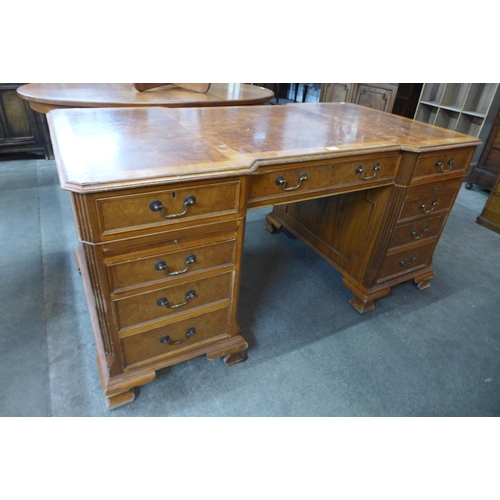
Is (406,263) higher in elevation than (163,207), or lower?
lower

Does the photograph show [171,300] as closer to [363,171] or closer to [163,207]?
[163,207]

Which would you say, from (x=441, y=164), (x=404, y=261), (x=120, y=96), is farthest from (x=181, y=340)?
(x=120, y=96)

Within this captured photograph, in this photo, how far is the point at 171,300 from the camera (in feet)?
4.15

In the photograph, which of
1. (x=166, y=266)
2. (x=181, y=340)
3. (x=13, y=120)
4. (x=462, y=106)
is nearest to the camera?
(x=166, y=266)

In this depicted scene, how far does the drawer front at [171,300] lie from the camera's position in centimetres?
120

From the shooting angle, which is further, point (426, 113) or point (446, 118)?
point (426, 113)

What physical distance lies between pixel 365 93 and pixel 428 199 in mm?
2678

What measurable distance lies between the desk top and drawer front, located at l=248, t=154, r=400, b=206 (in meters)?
0.05

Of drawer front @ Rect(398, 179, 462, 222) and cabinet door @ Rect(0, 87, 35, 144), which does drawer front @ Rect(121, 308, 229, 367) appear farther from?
cabinet door @ Rect(0, 87, 35, 144)

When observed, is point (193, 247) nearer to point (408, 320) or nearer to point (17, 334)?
point (17, 334)

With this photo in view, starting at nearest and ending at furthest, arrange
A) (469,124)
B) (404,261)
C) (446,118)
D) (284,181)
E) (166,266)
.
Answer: (166,266)
(284,181)
(404,261)
(469,124)
(446,118)

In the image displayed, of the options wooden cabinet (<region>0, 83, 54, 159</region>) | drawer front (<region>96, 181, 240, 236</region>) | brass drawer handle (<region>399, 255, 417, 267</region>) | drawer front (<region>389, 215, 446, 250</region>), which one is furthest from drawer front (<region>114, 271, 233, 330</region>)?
wooden cabinet (<region>0, 83, 54, 159</region>)

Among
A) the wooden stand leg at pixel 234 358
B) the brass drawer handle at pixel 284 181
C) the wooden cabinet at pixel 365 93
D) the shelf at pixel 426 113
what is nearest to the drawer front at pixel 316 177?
the brass drawer handle at pixel 284 181

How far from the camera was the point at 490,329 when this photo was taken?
6.00 ft
